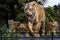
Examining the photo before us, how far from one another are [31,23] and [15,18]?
246 cm

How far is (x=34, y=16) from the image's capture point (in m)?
20.3

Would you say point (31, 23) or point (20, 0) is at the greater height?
point (20, 0)

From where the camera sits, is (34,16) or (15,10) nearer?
(34,16)

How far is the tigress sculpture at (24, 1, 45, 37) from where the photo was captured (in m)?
20.1

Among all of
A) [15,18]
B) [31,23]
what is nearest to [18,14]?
[15,18]

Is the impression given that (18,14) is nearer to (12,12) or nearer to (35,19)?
(12,12)

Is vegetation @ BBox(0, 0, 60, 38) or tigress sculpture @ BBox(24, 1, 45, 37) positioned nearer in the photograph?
tigress sculpture @ BBox(24, 1, 45, 37)

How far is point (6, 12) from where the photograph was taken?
78.8 feet

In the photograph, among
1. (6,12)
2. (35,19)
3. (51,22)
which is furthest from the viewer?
(6,12)

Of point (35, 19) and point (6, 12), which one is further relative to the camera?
point (6, 12)

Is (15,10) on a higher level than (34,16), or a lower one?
higher

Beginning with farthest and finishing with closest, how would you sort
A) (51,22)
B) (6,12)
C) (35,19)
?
(6,12) → (51,22) → (35,19)

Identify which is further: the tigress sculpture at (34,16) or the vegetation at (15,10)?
the vegetation at (15,10)

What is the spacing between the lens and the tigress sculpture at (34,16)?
66.1 ft
